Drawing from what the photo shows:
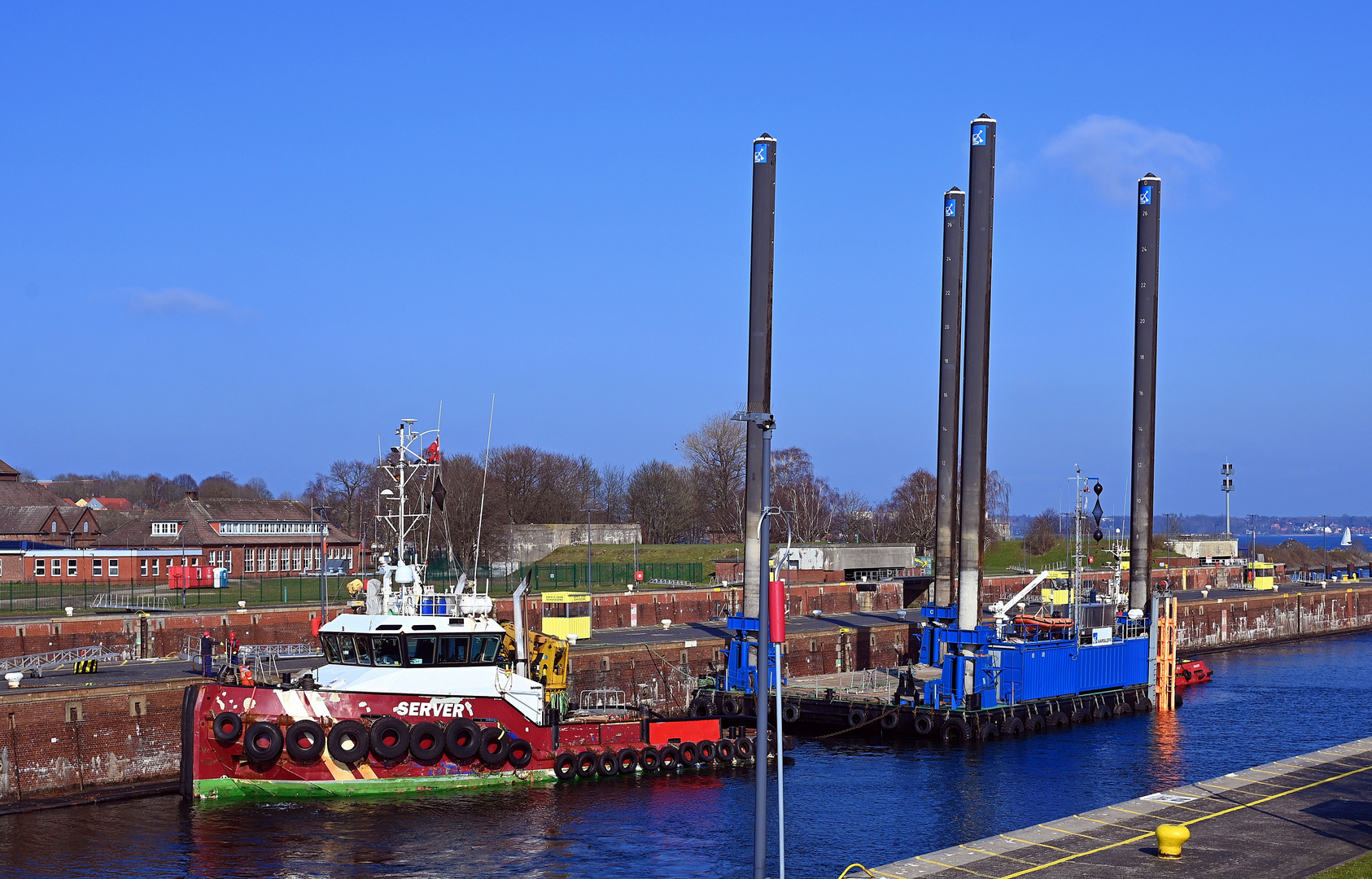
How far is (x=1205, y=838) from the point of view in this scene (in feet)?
84.8

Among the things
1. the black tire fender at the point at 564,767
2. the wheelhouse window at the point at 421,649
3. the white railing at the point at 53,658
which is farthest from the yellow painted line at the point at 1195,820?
the white railing at the point at 53,658

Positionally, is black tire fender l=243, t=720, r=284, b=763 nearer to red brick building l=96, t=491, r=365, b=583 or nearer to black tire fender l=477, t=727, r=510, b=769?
black tire fender l=477, t=727, r=510, b=769

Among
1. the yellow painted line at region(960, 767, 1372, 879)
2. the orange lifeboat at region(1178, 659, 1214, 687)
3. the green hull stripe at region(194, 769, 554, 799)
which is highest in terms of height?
the yellow painted line at region(960, 767, 1372, 879)

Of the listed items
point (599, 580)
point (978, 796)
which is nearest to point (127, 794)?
point (978, 796)

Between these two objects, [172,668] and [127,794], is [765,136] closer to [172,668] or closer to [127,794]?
[172,668]

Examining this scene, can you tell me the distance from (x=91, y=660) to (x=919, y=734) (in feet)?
90.1

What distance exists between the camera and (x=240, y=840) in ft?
104

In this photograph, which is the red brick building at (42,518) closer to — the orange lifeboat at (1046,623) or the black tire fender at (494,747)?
the orange lifeboat at (1046,623)

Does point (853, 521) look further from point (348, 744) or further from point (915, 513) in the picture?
point (348, 744)

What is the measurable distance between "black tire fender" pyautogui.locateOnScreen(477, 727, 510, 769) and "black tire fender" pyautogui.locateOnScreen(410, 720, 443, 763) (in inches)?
42.8

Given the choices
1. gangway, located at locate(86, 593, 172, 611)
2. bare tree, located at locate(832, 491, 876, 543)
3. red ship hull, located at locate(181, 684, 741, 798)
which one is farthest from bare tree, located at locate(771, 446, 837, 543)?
red ship hull, located at locate(181, 684, 741, 798)

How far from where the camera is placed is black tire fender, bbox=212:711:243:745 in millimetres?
34500

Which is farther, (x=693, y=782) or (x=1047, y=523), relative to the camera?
(x=1047, y=523)

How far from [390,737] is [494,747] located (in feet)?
9.08
